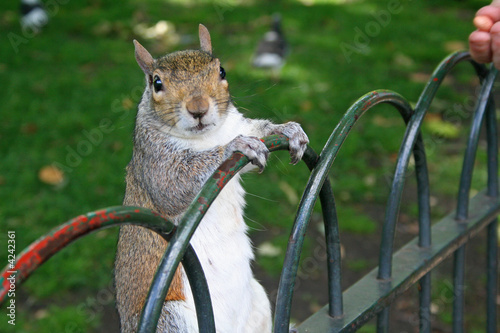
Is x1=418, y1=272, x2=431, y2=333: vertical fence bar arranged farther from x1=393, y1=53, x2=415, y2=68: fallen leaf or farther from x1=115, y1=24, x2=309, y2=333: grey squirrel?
x1=393, y1=53, x2=415, y2=68: fallen leaf

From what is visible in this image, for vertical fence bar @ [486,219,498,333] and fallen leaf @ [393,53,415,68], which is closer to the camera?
vertical fence bar @ [486,219,498,333]

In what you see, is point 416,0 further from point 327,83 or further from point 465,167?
point 465,167

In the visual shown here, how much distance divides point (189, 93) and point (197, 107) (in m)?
0.06

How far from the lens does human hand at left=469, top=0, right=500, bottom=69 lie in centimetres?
135

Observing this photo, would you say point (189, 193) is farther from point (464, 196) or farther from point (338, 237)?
point (464, 196)

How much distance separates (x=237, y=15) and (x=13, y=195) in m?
2.87

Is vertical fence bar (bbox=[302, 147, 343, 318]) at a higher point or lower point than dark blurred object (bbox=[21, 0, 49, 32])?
lower

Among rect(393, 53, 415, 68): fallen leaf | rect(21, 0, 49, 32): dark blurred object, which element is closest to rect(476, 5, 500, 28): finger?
rect(393, 53, 415, 68): fallen leaf

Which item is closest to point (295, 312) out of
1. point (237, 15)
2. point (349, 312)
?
point (349, 312)

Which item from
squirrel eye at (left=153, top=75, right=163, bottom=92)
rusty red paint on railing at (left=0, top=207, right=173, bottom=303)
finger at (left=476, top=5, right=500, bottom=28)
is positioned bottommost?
rusty red paint on railing at (left=0, top=207, right=173, bottom=303)
